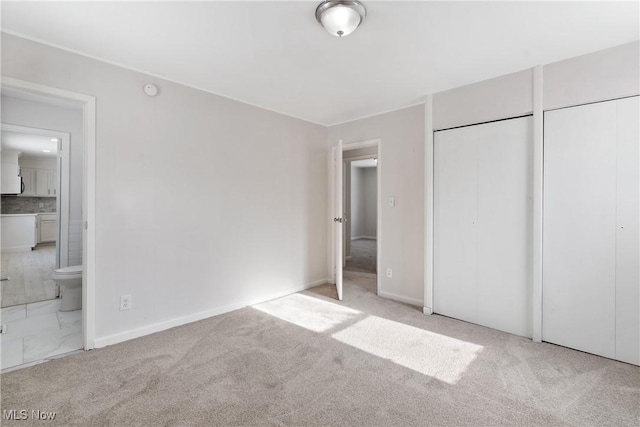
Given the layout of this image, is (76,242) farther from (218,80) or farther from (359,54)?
(359,54)

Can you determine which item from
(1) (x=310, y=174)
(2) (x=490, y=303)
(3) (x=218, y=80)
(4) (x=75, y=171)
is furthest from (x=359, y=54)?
(4) (x=75, y=171)

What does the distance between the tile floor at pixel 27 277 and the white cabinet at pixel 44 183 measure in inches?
79.9

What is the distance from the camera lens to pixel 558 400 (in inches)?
69.5

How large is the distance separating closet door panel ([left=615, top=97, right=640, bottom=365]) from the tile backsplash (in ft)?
36.7

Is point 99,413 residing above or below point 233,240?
below

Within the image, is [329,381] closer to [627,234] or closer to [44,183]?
[627,234]

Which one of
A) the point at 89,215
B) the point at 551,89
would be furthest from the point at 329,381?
the point at 551,89

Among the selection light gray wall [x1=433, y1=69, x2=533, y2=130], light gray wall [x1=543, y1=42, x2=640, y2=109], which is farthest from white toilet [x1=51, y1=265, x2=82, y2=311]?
light gray wall [x1=543, y1=42, x2=640, y2=109]

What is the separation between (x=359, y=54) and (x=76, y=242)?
4027 millimetres

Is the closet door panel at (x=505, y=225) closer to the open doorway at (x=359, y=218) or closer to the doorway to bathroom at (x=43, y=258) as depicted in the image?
the open doorway at (x=359, y=218)

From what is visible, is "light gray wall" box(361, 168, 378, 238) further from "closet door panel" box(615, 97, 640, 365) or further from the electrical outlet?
the electrical outlet

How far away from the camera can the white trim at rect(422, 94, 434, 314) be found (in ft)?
10.3

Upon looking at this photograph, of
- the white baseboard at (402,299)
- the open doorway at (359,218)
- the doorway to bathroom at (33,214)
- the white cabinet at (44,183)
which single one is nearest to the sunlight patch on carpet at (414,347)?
the white baseboard at (402,299)

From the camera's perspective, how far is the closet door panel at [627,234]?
2.14 metres
